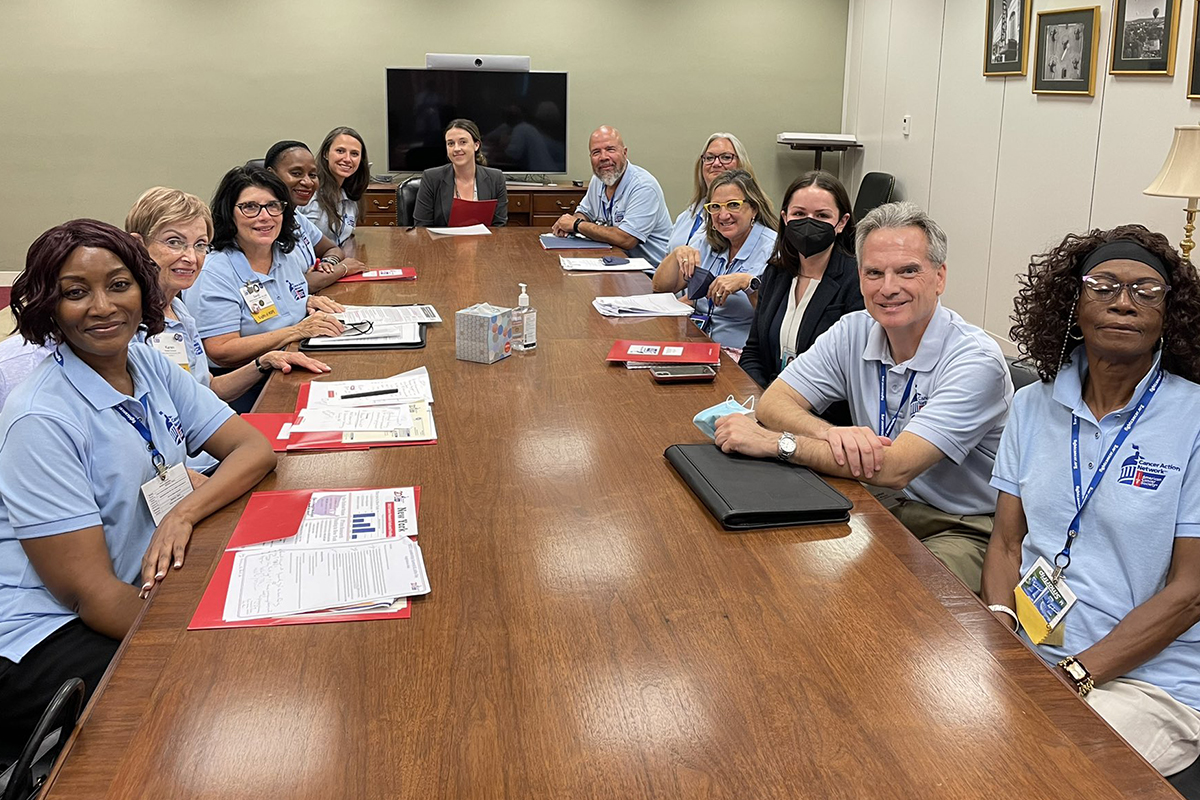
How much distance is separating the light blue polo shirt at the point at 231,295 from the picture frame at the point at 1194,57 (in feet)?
12.5

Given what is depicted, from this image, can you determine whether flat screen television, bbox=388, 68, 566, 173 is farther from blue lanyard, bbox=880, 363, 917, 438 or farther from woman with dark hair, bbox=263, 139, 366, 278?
blue lanyard, bbox=880, 363, 917, 438

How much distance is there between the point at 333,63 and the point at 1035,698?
7.51m

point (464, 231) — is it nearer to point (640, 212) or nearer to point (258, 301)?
point (640, 212)

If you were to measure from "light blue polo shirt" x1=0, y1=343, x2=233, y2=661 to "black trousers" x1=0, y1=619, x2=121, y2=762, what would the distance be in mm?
19

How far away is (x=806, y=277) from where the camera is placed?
10.5 ft

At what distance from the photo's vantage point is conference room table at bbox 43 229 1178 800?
1.15 m

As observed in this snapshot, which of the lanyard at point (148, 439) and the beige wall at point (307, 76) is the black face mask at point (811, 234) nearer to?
the lanyard at point (148, 439)

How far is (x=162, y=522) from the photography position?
5.88 feet

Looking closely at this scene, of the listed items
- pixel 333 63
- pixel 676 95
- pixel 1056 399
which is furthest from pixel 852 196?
pixel 1056 399

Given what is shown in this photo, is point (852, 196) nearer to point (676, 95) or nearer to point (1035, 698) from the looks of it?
point (676, 95)

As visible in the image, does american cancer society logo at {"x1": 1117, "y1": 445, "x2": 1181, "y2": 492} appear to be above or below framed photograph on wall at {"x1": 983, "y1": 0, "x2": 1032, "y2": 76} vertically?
below

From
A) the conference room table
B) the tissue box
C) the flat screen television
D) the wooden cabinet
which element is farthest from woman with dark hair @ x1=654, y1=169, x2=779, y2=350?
the flat screen television

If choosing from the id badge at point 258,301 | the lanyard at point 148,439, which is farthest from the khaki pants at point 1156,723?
the id badge at point 258,301

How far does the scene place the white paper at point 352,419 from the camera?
2301 mm
